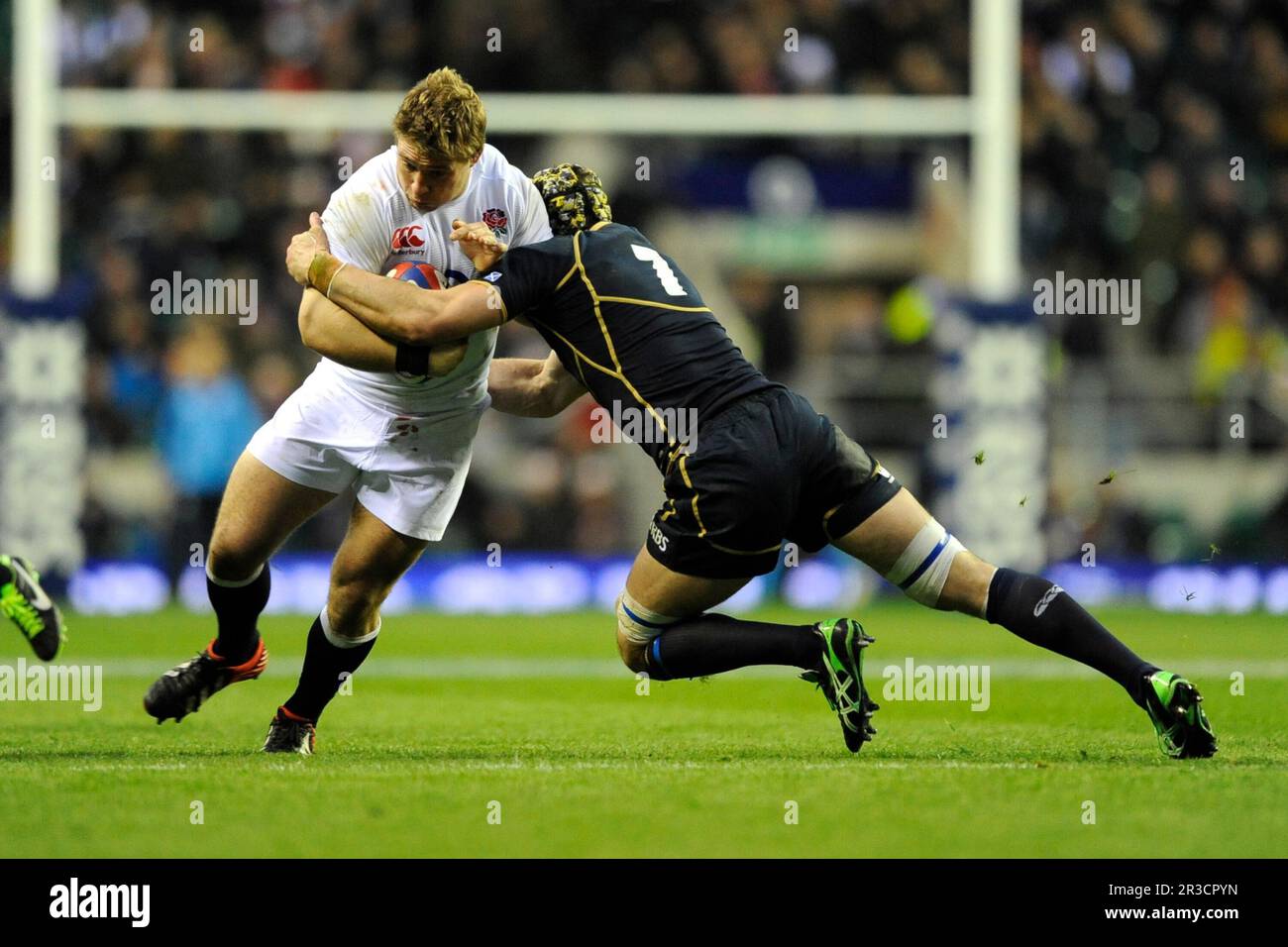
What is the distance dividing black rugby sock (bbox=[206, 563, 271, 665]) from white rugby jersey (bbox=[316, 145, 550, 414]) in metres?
0.82

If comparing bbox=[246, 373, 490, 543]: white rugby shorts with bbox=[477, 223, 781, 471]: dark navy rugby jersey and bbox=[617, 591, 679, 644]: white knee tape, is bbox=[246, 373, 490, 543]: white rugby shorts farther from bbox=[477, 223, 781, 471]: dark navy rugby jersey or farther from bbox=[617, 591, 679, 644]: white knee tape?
bbox=[617, 591, 679, 644]: white knee tape

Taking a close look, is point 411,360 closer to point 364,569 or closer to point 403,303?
point 403,303

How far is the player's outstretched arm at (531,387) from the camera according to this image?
676 centimetres

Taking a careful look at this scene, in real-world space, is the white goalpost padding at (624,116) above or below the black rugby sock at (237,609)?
above

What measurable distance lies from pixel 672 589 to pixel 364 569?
1100 millimetres

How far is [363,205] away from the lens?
20.4 feet

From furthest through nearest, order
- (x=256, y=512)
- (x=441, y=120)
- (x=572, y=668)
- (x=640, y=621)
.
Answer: (x=572, y=668), (x=256, y=512), (x=640, y=621), (x=441, y=120)

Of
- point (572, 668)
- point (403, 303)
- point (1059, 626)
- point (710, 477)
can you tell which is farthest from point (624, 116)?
point (1059, 626)

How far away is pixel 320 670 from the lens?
21.8ft

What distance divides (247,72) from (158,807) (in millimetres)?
13473

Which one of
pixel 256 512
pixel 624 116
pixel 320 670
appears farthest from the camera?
pixel 624 116

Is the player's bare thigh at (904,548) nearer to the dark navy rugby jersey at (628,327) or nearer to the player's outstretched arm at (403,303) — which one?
the dark navy rugby jersey at (628,327)

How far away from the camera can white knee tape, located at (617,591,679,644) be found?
6266mm

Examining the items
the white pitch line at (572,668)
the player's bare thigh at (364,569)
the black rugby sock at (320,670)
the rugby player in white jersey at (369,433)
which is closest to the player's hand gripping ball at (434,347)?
the rugby player in white jersey at (369,433)
